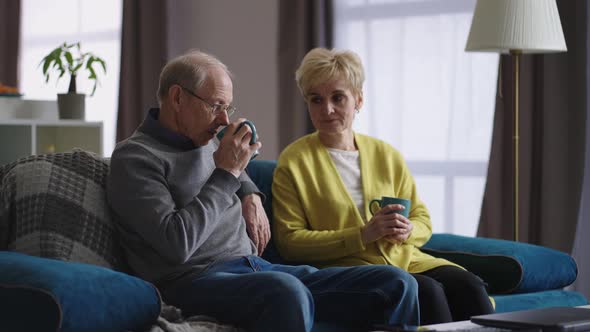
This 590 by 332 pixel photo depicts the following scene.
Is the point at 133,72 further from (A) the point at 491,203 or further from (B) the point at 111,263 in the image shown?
(B) the point at 111,263

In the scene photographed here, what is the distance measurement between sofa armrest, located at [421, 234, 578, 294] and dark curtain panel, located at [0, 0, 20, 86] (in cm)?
439

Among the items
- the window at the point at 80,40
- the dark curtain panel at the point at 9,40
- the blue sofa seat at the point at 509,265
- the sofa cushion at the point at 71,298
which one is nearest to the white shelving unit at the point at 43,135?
the window at the point at 80,40

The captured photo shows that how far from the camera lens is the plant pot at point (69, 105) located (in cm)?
457

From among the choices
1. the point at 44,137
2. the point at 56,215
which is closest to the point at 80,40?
the point at 44,137

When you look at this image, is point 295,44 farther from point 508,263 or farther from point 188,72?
point 188,72

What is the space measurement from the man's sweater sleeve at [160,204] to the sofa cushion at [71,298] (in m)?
0.16

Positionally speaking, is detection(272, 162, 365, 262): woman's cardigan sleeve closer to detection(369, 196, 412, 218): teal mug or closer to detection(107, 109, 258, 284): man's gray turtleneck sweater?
detection(369, 196, 412, 218): teal mug

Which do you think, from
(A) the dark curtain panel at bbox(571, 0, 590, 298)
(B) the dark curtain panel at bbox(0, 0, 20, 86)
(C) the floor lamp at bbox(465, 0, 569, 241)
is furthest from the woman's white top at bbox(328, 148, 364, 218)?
(B) the dark curtain panel at bbox(0, 0, 20, 86)

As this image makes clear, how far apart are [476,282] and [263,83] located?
9.43ft

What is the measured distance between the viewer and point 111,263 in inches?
87.3

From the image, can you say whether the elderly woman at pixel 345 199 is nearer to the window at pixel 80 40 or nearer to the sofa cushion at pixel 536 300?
the sofa cushion at pixel 536 300

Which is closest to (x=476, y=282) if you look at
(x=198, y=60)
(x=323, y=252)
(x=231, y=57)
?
(x=323, y=252)

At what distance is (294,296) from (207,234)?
298 millimetres

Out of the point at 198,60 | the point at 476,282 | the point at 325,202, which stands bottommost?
the point at 476,282
